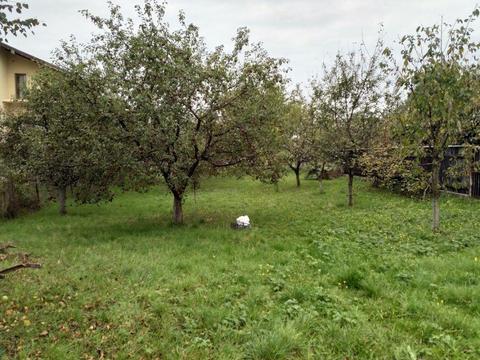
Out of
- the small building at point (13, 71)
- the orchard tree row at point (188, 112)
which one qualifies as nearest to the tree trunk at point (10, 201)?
the orchard tree row at point (188, 112)

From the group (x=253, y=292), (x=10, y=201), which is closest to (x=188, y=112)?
(x=253, y=292)

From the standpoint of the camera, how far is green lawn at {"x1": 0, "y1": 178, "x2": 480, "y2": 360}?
3.23 m

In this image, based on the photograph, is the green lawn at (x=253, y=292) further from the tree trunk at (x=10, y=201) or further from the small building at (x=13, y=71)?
the small building at (x=13, y=71)

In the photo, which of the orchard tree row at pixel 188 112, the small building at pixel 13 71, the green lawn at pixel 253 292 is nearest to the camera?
the green lawn at pixel 253 292

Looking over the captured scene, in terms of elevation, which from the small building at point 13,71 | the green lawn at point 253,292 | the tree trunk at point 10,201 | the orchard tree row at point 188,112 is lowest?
the green lawn at point 253,292

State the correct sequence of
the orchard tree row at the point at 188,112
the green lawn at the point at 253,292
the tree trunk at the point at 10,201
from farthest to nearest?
1. the tree trunk at the point at 10,201
2. the orchard tree row at the point at 188,112
3. the green lawn at the point at 253,292

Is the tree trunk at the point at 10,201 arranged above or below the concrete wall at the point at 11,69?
below

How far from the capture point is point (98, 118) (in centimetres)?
740

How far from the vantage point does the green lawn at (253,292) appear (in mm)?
3230

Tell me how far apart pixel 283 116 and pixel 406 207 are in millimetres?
4323

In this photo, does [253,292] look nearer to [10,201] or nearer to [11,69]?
[10,201]

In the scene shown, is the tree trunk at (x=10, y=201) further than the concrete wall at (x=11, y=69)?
No

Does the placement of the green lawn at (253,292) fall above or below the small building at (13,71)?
below

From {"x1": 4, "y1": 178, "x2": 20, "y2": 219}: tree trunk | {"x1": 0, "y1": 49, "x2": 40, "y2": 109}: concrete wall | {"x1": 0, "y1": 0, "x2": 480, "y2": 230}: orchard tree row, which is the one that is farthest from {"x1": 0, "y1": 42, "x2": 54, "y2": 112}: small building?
{"x1": 0, "y1": 0, "x2": 480, "y2": 230}: orchard tree row
